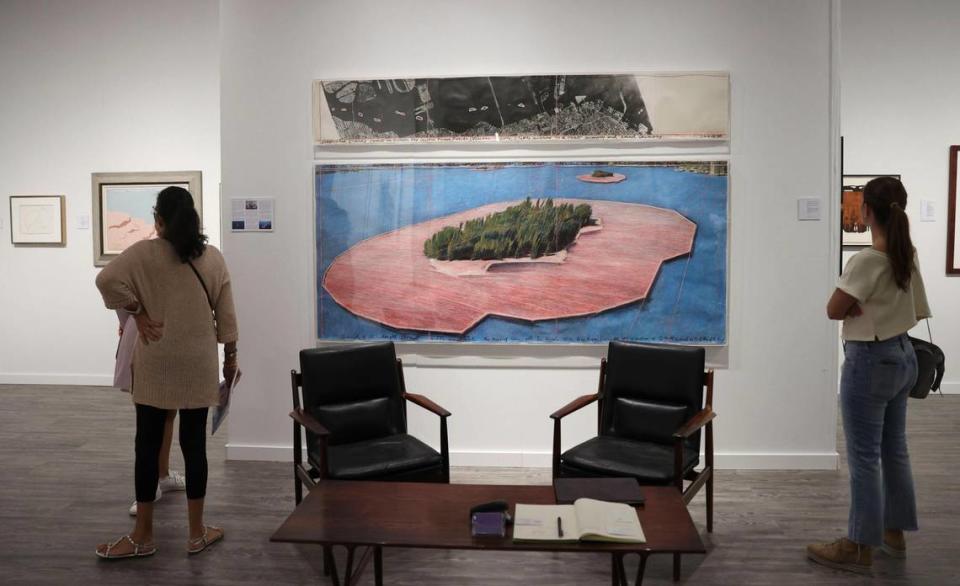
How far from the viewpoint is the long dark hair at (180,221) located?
2.99m

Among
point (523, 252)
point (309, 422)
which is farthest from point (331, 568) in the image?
point (523, 252)

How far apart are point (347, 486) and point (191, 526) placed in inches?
39.1

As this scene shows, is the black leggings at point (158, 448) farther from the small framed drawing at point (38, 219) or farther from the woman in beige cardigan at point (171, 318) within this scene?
the small framed drawing at point (38, 219)

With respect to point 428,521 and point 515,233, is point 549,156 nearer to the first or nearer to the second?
point 515,233

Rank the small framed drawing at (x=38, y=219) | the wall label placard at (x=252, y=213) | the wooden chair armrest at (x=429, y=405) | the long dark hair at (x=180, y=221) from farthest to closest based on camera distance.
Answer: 1. the small framed drawing at (x=38, y=219)
2. the wall label placard at (x=252, y=213)
3. the wooden chair armrest at (x=429, y=405)
4. the long dark hair at (x=180, y=221)

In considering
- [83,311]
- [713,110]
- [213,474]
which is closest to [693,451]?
[713,110]

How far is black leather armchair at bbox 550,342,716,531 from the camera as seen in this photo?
10.8ft

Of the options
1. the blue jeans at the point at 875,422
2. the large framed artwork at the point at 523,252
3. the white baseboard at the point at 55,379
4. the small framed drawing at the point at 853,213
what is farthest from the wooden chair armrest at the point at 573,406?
the white baseboard at the point at 55,379

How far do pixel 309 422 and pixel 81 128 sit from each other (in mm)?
5154

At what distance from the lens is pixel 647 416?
141 inches

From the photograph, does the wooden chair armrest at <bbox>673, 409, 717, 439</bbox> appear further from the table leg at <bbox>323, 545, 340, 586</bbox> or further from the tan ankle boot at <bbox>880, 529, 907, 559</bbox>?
→ the table leg at <bbox>323, 545, 340, 586</bbox>

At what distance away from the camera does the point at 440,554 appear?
130 inches

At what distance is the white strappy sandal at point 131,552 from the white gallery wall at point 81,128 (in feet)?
13.1

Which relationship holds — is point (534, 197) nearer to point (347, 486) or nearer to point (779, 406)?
point (779, 406)
